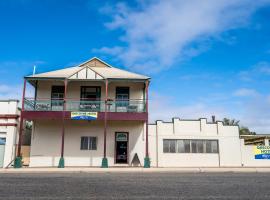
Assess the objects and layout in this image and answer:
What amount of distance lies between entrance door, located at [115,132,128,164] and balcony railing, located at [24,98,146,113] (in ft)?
7.50

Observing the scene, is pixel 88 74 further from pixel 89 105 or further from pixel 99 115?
pixel 99 115

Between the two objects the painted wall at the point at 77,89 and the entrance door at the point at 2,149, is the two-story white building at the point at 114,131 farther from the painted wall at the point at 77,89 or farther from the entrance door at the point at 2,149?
the entrance door at the point at 2,149

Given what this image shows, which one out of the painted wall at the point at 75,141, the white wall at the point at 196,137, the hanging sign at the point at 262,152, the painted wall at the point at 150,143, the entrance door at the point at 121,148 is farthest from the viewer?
the hanging sign at the point at 262,152

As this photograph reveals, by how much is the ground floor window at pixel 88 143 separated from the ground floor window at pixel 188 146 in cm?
603

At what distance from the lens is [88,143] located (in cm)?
2412

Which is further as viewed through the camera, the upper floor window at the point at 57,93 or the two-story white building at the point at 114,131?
the upper floor window at the point at 57,93

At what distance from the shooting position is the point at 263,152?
2528 centimetres

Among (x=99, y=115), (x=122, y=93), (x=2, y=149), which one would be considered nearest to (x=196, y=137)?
(x=122, y=93)

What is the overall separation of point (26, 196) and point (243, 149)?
70.3 ft

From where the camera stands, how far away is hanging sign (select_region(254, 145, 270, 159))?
25203mm

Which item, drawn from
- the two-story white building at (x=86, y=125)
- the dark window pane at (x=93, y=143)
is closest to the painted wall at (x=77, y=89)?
the two-story white building at (x=86, y=125)

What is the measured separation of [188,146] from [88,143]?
8.64 m

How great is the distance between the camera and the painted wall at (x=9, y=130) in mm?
22922

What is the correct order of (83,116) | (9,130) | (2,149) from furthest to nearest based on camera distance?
(9,130) < (2,149) < (83,116)
